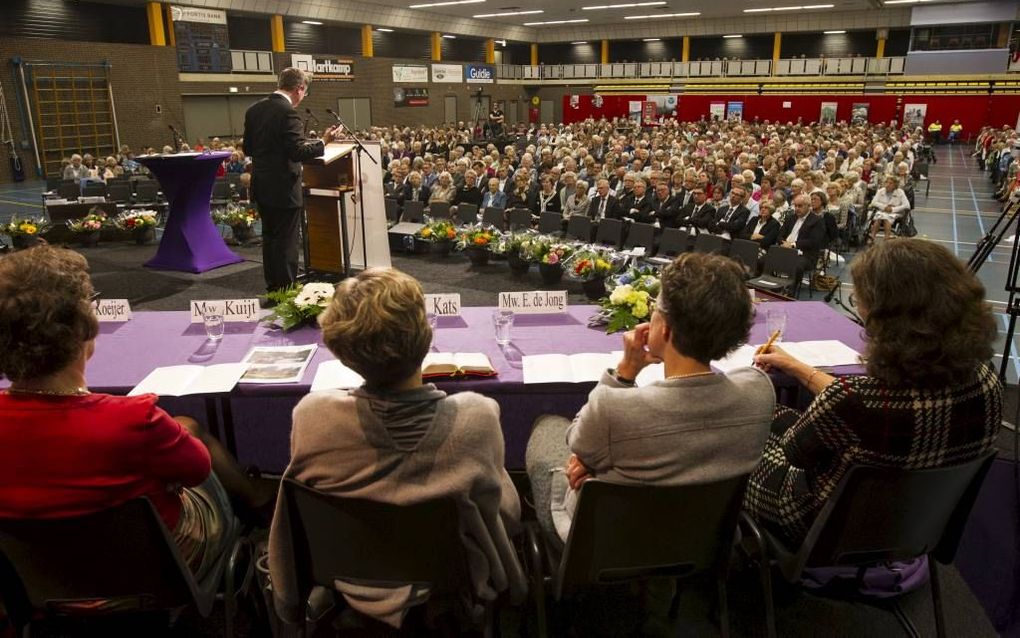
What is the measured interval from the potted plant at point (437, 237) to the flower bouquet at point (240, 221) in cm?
251

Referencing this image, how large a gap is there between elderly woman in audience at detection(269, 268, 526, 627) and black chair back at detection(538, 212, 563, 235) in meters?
6.61

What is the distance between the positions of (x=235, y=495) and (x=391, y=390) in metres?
1.01

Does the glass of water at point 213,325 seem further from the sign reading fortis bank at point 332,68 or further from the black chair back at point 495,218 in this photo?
the sign reading fortis bank at point 332,68

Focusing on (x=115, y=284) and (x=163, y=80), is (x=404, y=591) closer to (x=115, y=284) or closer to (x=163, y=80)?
(x=115, y=284)

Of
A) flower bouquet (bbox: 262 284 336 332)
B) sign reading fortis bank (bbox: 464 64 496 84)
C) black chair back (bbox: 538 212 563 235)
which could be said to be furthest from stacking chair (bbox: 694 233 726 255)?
sign reading fortis bank (bbox: 464 64 496 84)

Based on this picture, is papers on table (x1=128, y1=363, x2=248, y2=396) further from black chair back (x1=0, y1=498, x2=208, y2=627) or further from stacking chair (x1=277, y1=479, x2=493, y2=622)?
stacking chair (x1=277, y1=479, x2=493, y2=622)

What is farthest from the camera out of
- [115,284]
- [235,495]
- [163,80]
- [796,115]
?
[796,115]

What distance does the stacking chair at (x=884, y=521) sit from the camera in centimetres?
177

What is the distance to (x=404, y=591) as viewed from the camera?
1690mm

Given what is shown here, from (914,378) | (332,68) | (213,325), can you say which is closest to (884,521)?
(914,378)

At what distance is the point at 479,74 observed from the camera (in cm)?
2895

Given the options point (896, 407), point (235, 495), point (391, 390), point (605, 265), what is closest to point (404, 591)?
point (391, 390)

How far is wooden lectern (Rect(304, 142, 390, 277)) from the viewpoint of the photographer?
602cm

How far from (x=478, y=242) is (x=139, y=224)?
500 cm
